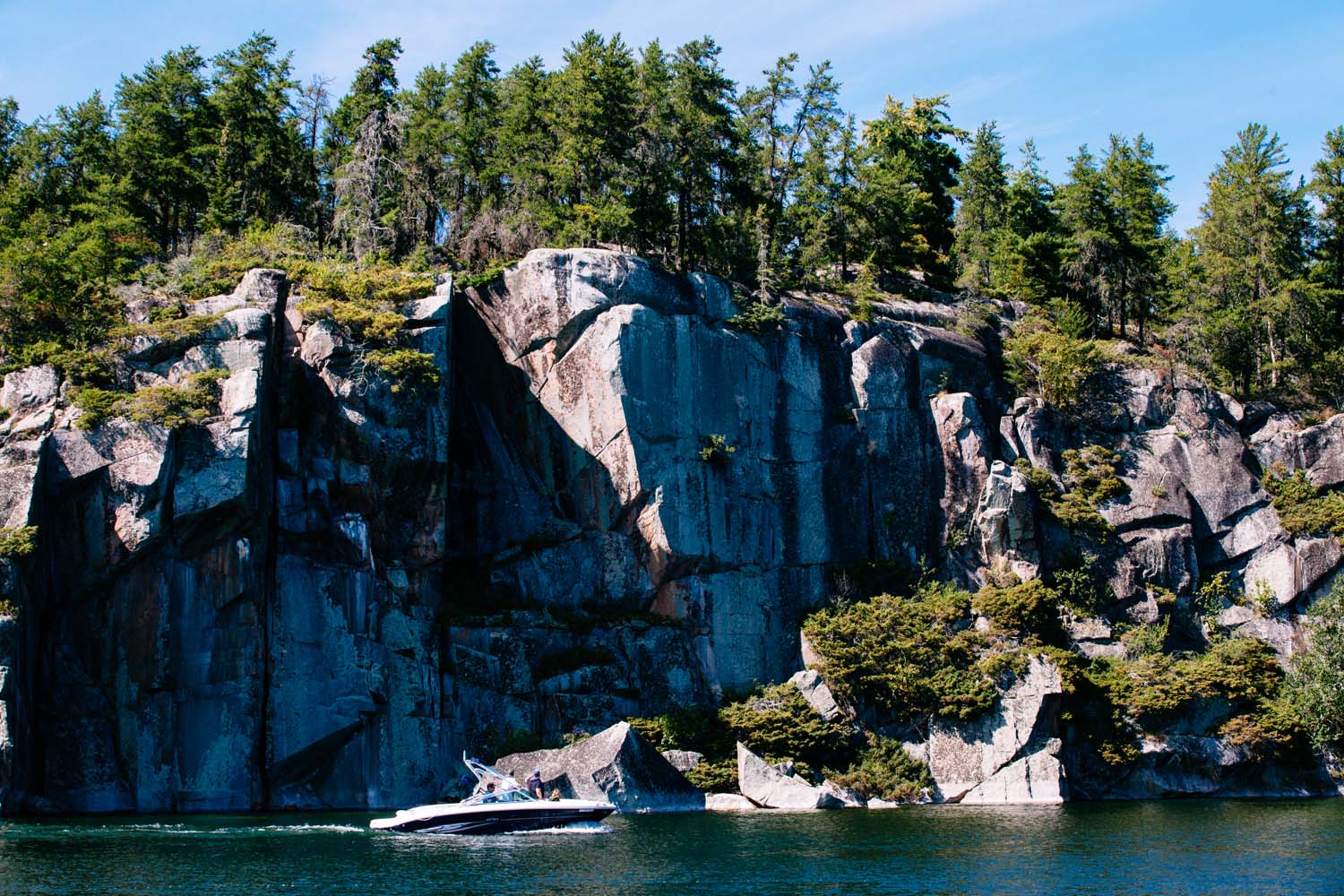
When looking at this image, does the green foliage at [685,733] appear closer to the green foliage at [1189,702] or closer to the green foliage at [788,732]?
the green foliage at [788,732]

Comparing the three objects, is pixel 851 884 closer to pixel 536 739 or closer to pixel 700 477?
pixel 536 739

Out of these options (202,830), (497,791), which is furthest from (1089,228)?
(202,830)

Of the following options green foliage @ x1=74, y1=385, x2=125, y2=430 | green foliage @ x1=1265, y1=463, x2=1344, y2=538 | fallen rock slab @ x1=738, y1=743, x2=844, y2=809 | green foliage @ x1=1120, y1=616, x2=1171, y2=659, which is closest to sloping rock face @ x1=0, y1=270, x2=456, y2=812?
green foliage @ x1=74, y1=385, x2=125, y2=430

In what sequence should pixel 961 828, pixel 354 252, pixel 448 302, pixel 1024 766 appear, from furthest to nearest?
1. pixel 354 252
2. pixel 448 302
3. pixel 1024 766
4. pixel 961 828

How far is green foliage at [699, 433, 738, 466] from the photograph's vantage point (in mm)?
49406

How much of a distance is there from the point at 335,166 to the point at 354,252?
869 centimetres

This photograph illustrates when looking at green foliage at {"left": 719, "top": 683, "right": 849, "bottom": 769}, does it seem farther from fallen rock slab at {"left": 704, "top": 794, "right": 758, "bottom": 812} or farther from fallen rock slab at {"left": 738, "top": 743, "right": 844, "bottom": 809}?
fallen rock slab at {"left": 704, "top": 794, "right": 758, "bottom": 812}

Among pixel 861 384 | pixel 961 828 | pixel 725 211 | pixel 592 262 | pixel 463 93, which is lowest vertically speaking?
pixel 961 828

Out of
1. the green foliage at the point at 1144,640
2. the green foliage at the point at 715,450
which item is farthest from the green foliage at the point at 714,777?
the green foliage at the point at 1144,640

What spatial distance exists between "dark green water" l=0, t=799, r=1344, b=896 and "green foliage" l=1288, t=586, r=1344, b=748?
261 inches

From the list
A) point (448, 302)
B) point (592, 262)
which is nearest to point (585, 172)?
point (592, 262)

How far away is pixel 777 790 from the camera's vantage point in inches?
1651

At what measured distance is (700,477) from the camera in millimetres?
49406

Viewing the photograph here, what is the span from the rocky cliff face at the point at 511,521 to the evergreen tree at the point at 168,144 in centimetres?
1205
